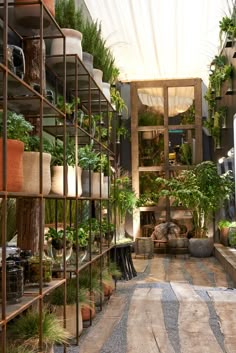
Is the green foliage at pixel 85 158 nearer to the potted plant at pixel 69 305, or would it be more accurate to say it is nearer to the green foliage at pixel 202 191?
the potted plant at pixel 69 305

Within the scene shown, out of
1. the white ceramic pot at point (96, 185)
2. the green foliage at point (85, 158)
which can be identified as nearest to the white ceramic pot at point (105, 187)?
the white ceramic pot at point (96, 185)

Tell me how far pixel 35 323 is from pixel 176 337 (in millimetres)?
1317

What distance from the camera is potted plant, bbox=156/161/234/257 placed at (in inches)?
341

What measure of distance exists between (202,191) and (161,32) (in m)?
3.11

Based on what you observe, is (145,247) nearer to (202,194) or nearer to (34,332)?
(202,194)

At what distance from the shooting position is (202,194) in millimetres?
8633

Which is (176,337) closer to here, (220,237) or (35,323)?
(35,323)

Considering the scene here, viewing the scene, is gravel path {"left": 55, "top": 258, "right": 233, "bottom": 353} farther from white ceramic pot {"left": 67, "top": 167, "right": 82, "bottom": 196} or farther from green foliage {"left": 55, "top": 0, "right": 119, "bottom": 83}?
green foliage {"left": 55, "top": 0, "right": 119, "bottom": 83}

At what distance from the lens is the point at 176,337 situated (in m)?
3.60

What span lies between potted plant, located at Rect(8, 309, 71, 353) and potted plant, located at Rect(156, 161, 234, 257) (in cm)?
605

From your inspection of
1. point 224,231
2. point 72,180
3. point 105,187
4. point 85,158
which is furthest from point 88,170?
point 224,231

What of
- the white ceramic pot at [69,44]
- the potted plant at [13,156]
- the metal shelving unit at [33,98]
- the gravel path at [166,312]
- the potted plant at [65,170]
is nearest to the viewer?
the metal shelving unit at [33,98]

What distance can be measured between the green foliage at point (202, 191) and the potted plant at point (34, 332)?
238 inches

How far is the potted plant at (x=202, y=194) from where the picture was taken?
341 inches
